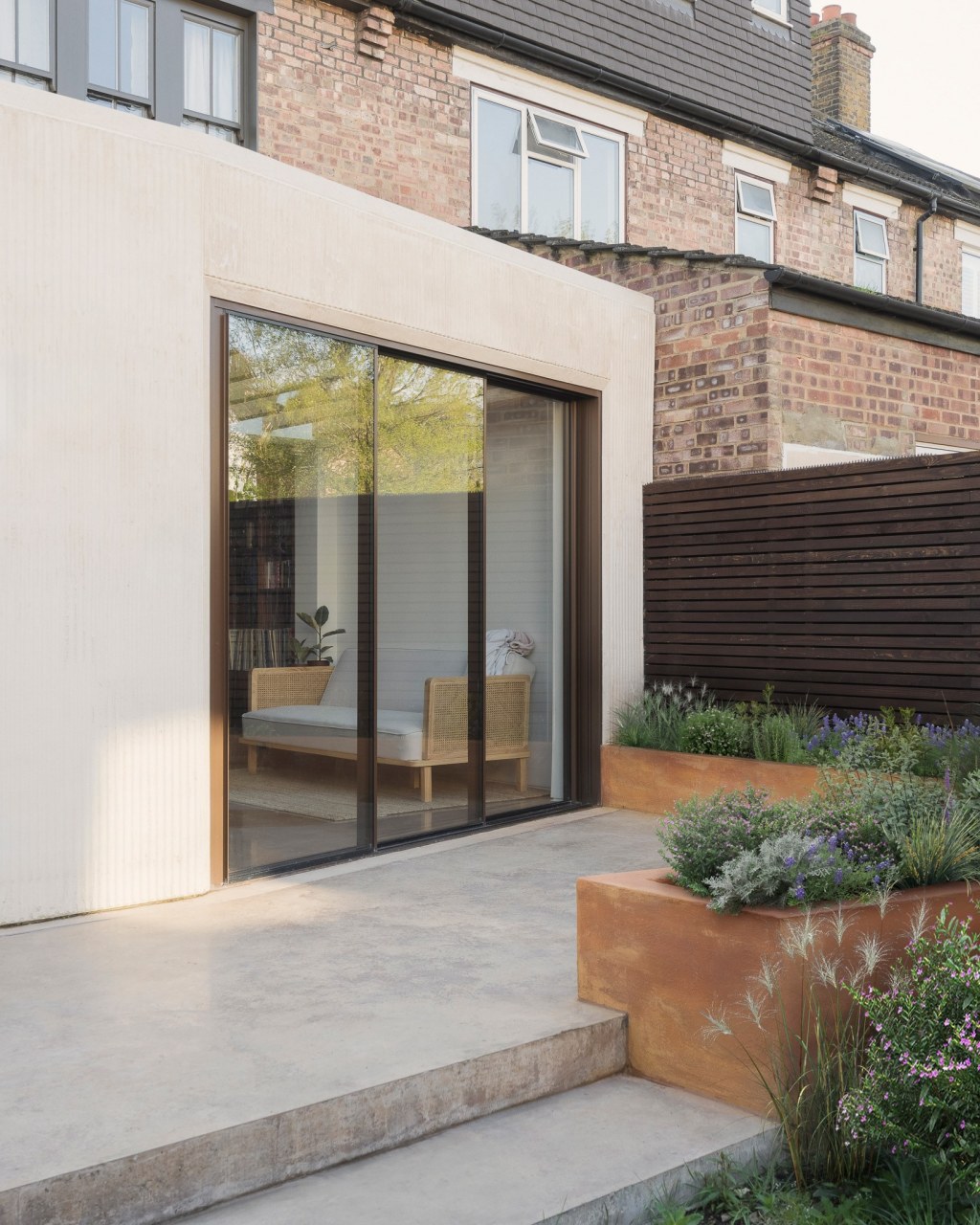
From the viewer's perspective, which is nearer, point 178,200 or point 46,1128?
point 46,1128

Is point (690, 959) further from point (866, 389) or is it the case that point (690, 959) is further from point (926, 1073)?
point (866, 389)

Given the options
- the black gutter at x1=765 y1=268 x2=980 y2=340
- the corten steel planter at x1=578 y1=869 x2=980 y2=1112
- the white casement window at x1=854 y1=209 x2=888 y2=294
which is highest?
the white casement window at x1=854 y1=209 x2=888 y2=294

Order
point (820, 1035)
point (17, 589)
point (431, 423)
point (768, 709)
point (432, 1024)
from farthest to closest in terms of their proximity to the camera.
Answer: point (768, 709), point (431, 423), point (17, 589), point (432, 1024), point (820, 1035)

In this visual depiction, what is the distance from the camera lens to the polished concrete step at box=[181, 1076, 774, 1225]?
2752 mm

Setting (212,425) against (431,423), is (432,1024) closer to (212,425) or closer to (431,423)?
(212,425)

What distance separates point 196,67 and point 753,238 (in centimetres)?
630

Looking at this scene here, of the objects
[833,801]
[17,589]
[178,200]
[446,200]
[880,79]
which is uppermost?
[880,79]

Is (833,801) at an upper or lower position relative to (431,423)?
lower

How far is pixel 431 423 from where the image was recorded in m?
6.52

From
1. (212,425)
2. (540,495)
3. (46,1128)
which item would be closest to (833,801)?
(46,1128)

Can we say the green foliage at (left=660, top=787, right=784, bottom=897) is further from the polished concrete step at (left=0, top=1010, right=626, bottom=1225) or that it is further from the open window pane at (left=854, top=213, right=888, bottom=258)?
the open window pane at (left=854, top=213, right=888, bottom=258)

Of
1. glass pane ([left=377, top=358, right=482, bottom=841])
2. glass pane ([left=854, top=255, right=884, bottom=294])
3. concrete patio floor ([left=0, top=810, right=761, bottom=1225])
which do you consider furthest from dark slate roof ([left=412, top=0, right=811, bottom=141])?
concrete patio floor ([left=0, top=810, right=761, bottom=1225])

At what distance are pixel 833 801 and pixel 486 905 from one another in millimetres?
1644

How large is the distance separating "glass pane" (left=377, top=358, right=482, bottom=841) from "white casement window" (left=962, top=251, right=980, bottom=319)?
1105 centimetres
